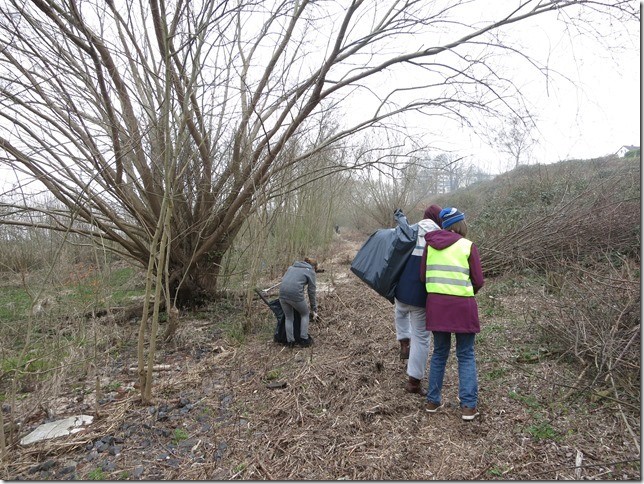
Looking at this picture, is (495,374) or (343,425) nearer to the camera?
(343,425)

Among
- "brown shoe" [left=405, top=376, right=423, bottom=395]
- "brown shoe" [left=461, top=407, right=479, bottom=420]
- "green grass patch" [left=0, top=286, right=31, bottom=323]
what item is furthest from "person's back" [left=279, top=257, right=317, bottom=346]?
"green grass patch" [left=0, top=286, right=31, bottom=323]

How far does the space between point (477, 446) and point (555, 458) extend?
1.59 ft

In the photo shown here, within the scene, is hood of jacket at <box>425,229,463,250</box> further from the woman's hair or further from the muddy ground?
the muddy ground

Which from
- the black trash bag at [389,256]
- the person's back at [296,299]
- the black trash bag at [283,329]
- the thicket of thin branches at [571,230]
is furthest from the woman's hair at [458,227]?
the thicket of thin branches at [571,230]

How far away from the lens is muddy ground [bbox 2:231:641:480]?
8.32ft

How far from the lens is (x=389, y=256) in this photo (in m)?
3.54

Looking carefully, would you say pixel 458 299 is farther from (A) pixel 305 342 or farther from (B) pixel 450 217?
(A) pixel 305 342

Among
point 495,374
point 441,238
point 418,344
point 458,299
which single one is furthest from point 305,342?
point 441,238

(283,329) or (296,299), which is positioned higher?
(296,299)

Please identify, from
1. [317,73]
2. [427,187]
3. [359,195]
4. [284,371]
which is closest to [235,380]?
[284,371]

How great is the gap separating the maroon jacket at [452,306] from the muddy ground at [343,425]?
2.60 ft

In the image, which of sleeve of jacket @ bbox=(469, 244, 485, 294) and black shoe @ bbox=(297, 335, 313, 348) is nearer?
sleeve of jacket @ bbox=(469, 244, 485, 294)

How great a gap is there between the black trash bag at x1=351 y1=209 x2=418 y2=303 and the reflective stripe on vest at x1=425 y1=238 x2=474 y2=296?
1.52 ft

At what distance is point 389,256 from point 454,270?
0.71 metres
